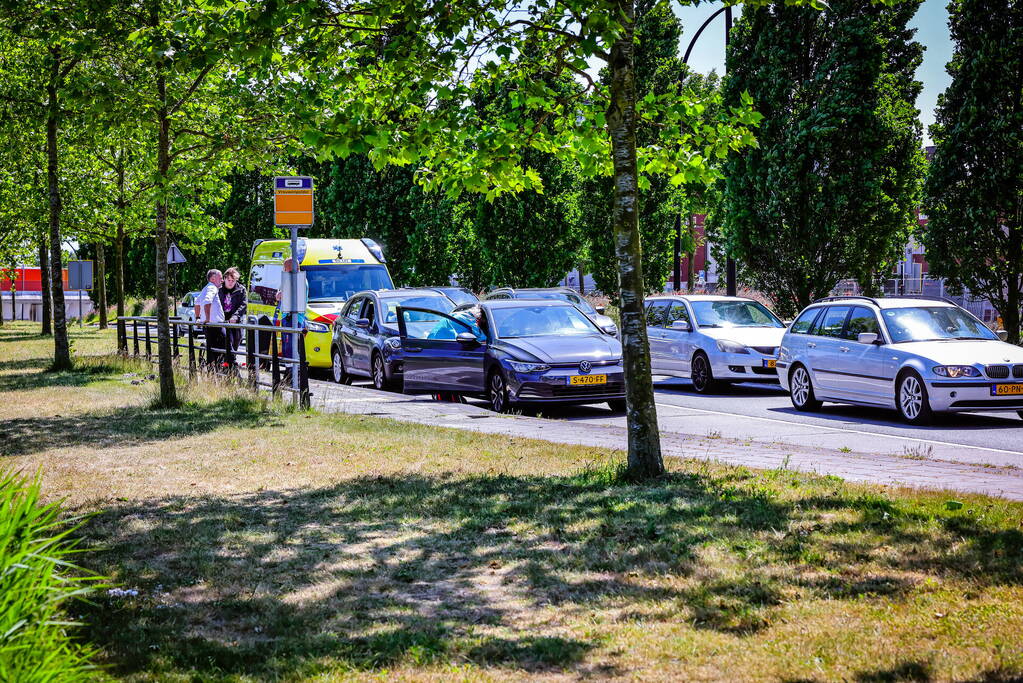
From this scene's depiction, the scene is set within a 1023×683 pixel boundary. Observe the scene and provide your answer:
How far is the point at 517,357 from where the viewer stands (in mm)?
15586

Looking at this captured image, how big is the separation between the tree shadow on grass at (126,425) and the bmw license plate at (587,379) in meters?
4.16

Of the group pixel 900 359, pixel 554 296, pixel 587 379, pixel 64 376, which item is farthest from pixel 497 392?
pixel 554 296

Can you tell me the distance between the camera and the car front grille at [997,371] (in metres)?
13.7

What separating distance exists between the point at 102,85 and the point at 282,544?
7579 mm

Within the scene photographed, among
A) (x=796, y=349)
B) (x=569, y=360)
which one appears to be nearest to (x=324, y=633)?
(x=569, y=360)

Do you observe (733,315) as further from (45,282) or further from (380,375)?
(45,282)

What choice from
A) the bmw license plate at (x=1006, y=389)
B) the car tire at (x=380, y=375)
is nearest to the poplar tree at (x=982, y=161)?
the bmw license plate at (x=1006, y=389)

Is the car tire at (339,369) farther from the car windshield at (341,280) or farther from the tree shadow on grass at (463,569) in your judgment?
the tree shadow on grass at (463,569)

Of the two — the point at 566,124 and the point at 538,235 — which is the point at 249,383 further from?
the point at 538,235

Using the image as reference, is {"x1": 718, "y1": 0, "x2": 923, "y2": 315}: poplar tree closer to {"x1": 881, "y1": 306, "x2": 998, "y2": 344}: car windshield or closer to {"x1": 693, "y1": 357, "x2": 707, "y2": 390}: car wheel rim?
{"x1": 693, "y1": 357, "x2": 707, "y2": 390}: car wheel rim

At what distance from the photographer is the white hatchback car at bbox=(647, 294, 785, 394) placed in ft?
62.0

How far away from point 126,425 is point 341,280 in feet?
37.5

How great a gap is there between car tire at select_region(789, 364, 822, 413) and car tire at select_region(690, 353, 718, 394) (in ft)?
8.66

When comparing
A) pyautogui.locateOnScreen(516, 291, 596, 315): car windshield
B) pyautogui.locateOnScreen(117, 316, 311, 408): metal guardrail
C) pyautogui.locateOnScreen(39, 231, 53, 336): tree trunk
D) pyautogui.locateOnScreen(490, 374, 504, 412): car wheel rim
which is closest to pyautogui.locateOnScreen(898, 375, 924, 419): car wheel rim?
pyautogui.locateOnScreen(490, 374, 504, 412): car wheel rim
